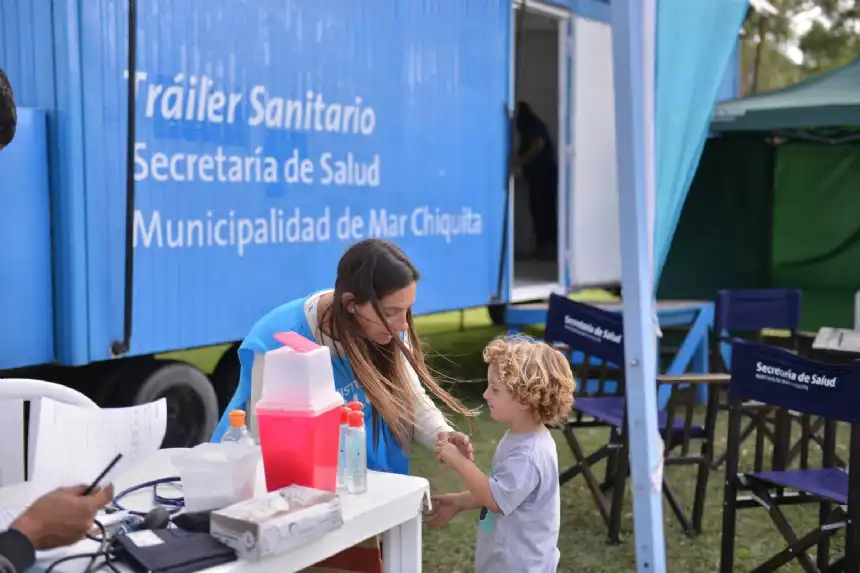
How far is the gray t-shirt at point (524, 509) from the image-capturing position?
2.29m

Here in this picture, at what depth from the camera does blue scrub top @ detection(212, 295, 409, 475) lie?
246 cm

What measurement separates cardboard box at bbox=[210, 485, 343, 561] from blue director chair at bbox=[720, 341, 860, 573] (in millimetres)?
1892

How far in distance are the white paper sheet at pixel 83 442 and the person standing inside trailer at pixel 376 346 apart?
0.70 meters

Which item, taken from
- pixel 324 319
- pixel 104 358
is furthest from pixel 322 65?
pixel 324 319

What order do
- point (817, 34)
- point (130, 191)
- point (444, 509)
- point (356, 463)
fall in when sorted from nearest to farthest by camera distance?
1. point (356, 463)
2. point (444, 509)
3. point (130, 191)
4. point (817, 34)

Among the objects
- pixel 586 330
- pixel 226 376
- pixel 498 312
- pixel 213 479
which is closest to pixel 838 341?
pixel 586 330

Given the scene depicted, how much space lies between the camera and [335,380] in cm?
248

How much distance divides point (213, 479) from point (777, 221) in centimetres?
739

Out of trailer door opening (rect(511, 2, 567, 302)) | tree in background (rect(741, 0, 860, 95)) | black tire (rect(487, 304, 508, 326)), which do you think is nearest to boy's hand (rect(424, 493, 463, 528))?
black tire (rect(487, 304, 508, 326))

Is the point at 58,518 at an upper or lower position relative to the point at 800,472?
upper

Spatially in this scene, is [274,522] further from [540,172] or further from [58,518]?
[540,172]

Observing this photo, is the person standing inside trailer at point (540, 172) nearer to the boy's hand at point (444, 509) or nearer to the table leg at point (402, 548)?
the boy's hand at point (444, 509)

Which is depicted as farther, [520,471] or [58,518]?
[520,471]

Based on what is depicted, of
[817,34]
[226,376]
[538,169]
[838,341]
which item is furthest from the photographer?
[817,34]
